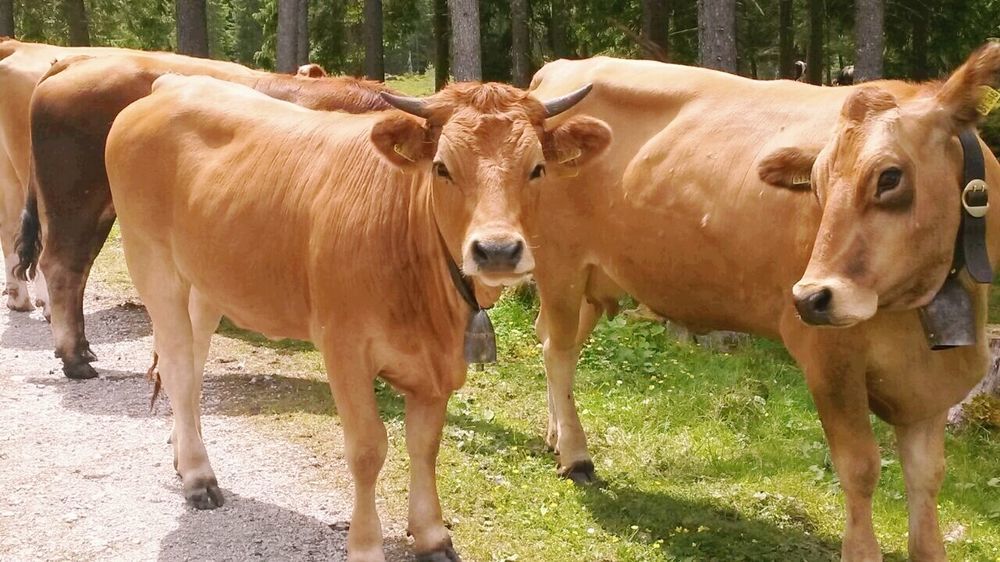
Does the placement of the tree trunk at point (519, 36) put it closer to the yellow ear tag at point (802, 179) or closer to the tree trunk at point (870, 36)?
the tree trunk at point (870, 36)

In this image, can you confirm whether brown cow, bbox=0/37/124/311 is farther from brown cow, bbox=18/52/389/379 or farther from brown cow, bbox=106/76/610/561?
brown cow, bbox=106/76/610/561

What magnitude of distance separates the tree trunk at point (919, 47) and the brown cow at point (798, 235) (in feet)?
48.2

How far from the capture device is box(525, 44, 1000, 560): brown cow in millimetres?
3678

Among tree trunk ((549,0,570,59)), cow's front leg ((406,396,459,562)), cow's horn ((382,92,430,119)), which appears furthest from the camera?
tree trunk ((549,0,570,59))

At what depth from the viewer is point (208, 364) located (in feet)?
26.8

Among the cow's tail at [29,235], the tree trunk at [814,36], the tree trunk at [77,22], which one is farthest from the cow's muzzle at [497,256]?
the tree trunk at [77,22]

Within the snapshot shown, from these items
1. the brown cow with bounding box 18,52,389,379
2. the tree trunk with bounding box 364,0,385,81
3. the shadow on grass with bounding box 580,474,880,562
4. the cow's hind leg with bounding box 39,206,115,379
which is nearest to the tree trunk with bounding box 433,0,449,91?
the tree trunk with bounding box 364,0,385,81

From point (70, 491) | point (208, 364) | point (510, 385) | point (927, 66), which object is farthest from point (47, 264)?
point (927, 66)

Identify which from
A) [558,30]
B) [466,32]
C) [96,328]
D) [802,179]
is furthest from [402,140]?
[558,30]

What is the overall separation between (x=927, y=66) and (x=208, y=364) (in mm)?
16670

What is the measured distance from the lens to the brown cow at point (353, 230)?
3.88 m

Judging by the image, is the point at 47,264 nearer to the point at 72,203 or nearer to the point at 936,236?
the point at 72,203

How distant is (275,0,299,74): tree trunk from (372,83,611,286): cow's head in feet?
37.8

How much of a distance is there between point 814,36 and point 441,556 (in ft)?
57.5
